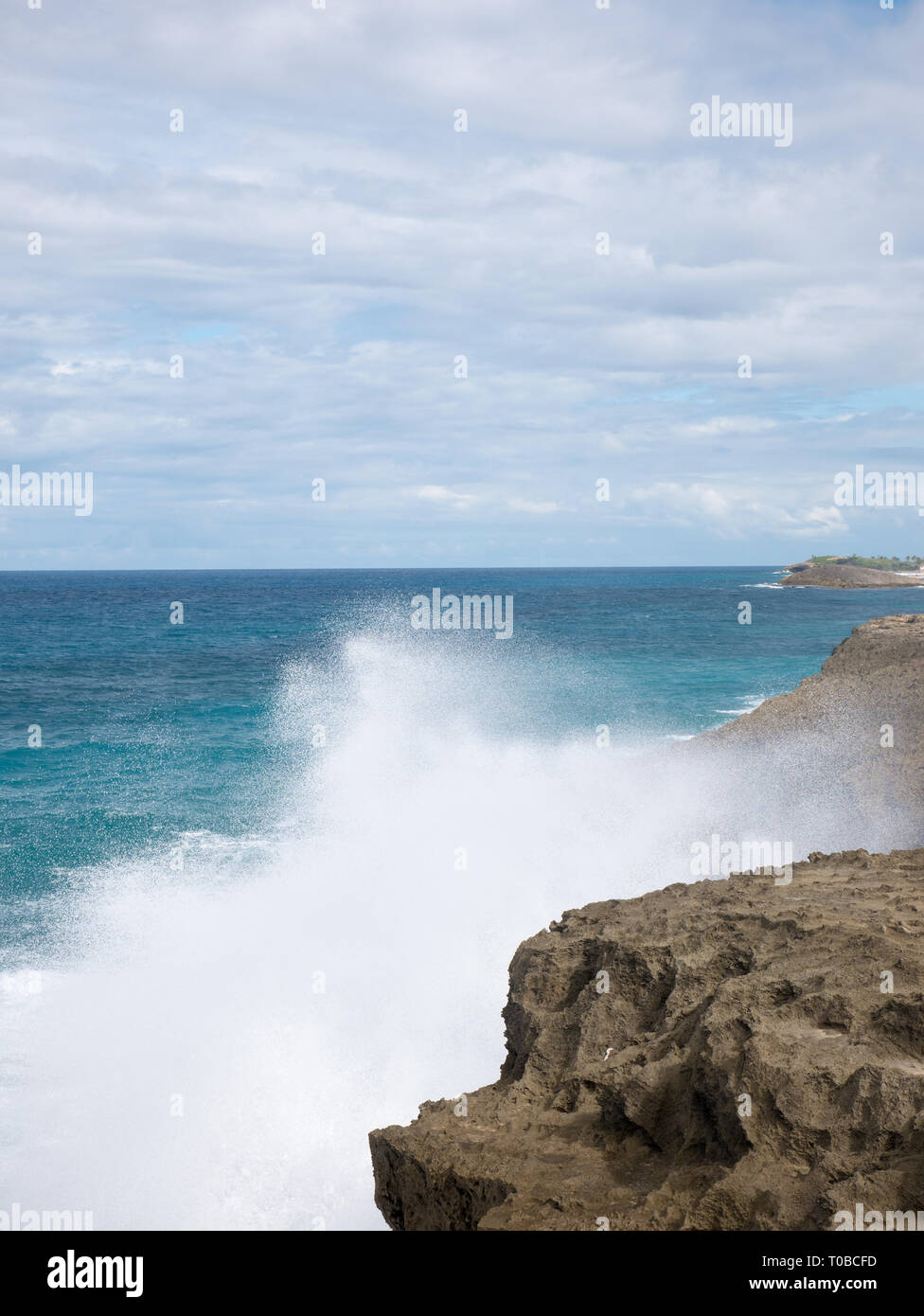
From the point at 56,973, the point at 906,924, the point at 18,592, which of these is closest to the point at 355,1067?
the point at 56,973

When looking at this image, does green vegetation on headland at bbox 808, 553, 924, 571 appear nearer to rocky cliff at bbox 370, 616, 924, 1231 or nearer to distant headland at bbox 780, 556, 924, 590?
distant headland at bbox 780, 556, 924, 590

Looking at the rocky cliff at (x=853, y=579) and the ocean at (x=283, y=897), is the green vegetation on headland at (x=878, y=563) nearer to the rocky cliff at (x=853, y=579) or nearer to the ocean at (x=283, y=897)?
the rocky cliff at (x=853, y=579)

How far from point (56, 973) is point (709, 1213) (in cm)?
1163

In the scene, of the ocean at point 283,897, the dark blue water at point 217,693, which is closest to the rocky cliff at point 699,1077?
the ocean at point 283,897

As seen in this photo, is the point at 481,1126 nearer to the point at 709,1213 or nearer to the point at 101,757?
the point at 709,1213

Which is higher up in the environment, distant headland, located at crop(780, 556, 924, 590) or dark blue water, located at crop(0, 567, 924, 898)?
distant headland, located at crop(780, 556, 924, 590)

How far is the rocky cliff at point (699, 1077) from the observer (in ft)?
15.6

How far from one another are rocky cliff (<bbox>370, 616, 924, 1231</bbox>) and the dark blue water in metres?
12.7

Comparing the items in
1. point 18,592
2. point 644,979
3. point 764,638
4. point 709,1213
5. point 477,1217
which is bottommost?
point 477,1217

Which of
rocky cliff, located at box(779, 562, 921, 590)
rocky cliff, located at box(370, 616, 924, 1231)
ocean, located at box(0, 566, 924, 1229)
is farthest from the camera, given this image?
rocky cliff, located at box(779, 562, 921, 590)

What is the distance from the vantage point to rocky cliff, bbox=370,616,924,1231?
4762mm

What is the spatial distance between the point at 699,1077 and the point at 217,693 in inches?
1367

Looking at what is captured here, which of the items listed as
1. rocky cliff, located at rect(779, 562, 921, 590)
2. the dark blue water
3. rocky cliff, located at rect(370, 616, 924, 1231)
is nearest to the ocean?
the dark blue water
